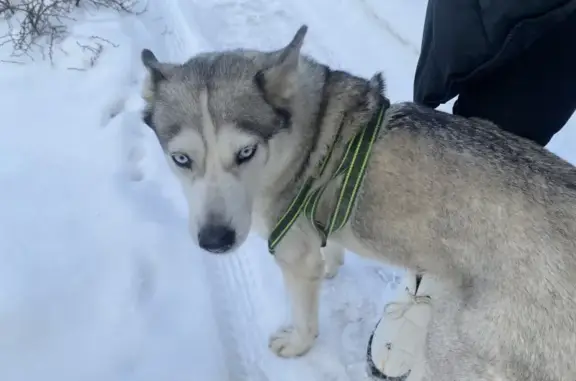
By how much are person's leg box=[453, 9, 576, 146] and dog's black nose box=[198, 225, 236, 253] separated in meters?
1.23

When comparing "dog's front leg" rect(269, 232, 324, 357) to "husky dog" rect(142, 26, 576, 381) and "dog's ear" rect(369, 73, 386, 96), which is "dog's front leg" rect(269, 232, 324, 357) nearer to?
"husky dog" rect(142, 26, 576, 381)

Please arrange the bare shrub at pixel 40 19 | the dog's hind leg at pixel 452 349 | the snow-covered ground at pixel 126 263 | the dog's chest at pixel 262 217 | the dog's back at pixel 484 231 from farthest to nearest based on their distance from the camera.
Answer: the bare shrub at pixel 40 19 < the snow-covered ground at pixel 126 263 < the dog's chest at pixel 262 217 < the dog's hind leg at pixel 452 349 < the dog's back at pixel 484 231

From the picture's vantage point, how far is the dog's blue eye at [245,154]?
90.0 inches

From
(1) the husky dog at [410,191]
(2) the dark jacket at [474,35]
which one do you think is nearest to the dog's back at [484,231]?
(1) the husky dog at [410,191]

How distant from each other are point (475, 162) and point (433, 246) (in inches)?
13.3

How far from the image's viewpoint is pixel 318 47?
15.8 feet

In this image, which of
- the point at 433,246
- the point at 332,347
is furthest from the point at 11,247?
the point at 433,246

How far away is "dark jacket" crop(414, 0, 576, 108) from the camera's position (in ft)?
7.20

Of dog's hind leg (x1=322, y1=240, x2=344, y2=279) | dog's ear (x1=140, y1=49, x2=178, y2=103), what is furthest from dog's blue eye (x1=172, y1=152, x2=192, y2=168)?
dog's hind leg (x1=322, y1=240, x2=344, y2=279)

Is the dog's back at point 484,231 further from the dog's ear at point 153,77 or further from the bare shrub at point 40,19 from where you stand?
the bare shrub at point 40,19

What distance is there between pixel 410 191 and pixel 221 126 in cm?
72

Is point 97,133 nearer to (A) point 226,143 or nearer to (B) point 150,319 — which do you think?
(B) point 150,319

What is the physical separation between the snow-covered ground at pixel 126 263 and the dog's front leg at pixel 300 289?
0.07m

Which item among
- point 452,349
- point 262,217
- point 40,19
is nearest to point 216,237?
point 262,217
